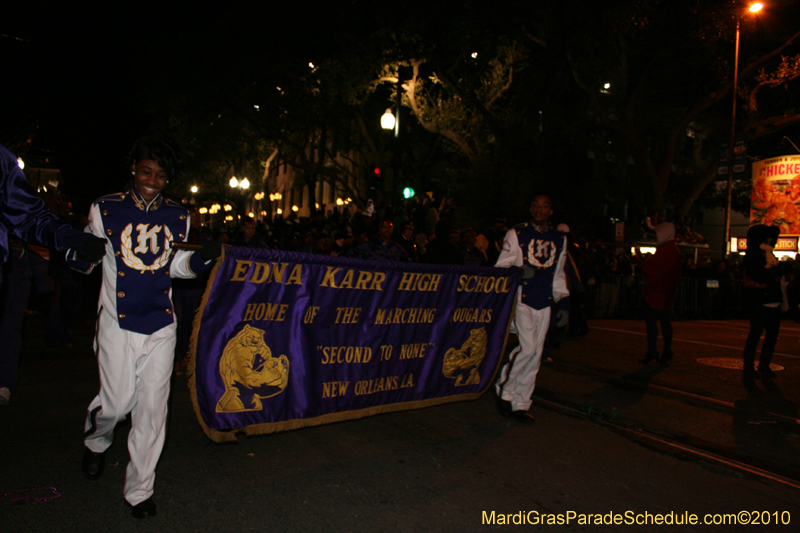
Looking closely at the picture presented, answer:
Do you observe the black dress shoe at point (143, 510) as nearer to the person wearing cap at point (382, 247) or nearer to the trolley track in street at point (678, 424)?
the trolley track in street at point (678, 424)

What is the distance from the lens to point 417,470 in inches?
164

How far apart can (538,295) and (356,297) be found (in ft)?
6.13

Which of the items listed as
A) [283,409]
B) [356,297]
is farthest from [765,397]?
[283,409]

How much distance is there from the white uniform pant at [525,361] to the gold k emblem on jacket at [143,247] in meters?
3.32

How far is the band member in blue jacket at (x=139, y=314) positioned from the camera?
133 inches

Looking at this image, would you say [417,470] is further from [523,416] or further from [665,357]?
[665,357]

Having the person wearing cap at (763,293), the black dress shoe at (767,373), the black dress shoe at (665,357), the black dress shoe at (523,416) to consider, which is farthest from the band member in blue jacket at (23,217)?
the black dress shoe at (767,373)

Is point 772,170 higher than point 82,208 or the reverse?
higher

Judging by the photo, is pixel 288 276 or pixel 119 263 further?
pixel 288 276

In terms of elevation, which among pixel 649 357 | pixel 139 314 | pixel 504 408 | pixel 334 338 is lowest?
pixel 504 408

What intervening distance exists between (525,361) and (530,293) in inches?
24.9

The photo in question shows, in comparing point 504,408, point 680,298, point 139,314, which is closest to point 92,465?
point 139,314

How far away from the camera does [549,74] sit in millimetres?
23016

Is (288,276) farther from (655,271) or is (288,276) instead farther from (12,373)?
(655,271)
